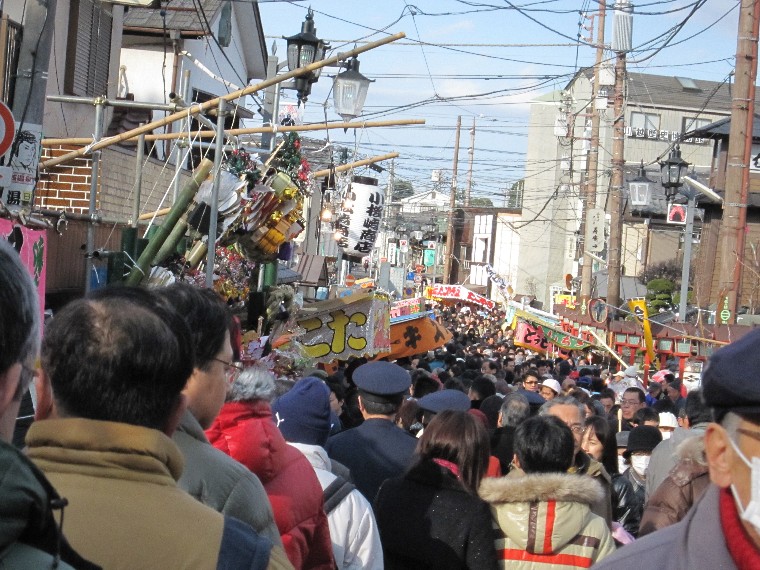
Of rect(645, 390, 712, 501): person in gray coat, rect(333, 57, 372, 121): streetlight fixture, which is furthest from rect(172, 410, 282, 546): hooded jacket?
rect(333, 57, 372, 121): streetlight fixture

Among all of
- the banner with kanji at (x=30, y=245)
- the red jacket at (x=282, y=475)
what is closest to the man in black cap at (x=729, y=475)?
the red jacket at (x=282, y=475)

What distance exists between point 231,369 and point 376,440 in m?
2.62

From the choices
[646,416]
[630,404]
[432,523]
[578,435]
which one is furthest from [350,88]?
[432,523]

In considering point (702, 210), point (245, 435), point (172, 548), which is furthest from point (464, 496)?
point (702, 210)

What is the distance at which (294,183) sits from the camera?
9.92 meters

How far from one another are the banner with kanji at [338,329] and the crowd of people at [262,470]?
7269mm

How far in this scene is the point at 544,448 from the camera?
488 centimetres

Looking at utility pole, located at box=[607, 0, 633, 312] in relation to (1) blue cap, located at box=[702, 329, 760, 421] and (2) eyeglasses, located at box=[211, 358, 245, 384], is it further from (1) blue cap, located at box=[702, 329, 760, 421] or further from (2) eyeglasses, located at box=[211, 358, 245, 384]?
(1) blue cap, located at box=[702, 329, 760, 421]

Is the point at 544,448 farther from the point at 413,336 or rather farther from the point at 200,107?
the point at 413,336

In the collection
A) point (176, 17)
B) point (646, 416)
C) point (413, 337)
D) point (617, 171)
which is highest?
point (176, 17)

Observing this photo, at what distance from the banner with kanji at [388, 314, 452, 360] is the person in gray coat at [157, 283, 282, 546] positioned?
1547 centimetres

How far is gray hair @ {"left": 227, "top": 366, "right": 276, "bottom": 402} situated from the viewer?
373cm

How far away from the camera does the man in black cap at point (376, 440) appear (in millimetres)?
5969

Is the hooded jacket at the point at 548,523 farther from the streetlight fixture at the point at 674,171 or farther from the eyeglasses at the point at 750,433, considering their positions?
the streetlight fixture at the point at 674,171
